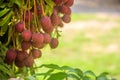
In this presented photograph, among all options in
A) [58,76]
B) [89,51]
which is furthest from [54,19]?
[89,51]

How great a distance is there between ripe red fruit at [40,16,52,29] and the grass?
3.58 m

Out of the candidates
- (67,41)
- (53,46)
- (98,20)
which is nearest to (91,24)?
(98,20)

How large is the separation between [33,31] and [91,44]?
5034 millimetres

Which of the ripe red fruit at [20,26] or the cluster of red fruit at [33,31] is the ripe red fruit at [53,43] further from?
the ripe red fruit at [20,26]

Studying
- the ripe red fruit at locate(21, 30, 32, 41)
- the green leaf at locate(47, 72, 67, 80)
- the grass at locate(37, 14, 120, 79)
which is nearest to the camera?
the ripe red fruit at locate(21, 30, 32, 41)

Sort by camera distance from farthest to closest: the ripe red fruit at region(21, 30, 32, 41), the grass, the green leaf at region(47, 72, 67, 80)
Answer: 1. the grass
2. the green leaf at region(47, 72, 67, 80)
3. the ripe red fruit at region(21, 30, 32, 41)

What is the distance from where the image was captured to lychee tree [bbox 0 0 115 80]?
112 cm

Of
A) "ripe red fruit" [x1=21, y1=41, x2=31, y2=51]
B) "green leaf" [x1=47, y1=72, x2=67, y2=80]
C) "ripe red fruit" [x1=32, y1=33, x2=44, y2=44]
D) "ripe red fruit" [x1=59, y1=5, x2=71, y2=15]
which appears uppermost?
"ripe red fruit" [x1=59, y1=5, x2=71, y2=15]

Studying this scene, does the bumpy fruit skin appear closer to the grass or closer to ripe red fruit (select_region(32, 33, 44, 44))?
ripe red fruit (select_region(32, 33, 44, 44))

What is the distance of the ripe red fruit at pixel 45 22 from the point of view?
110 cm

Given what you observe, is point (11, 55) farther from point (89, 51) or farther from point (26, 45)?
point (89, 51)

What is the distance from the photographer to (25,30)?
3.59ft

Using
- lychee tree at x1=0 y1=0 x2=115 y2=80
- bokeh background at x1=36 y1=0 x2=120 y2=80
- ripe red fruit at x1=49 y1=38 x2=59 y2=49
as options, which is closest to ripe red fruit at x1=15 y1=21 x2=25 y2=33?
lychee tree at x1=0 y1=0 x2=115 y2=80

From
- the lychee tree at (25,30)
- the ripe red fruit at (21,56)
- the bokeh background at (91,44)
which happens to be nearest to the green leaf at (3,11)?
the lychee tree at (25,30)
